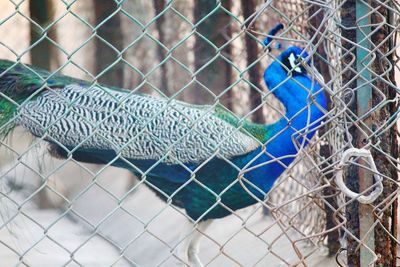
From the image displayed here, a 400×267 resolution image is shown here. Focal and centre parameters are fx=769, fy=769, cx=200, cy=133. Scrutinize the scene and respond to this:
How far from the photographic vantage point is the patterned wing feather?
11.2ft

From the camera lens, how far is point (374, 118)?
2172 mm

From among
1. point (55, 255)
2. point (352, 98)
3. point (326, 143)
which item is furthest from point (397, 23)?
point (55, 255)

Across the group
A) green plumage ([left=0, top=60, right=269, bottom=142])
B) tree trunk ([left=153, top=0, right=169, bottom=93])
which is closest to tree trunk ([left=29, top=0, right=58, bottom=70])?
tree trunk ([left=153, top=0, right=169, bottom=93])

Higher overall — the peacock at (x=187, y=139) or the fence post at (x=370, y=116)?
the fence post at (x=370, y=116)

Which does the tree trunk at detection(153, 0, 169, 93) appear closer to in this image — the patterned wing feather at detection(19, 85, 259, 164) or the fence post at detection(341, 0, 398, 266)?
the patterned wing feather at detection(19, 85, 259, 164)

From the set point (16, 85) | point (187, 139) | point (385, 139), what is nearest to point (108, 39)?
point (187, 139)

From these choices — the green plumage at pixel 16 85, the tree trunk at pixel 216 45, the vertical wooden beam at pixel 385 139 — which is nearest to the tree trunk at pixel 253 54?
the tree trunk at pixel 216 45

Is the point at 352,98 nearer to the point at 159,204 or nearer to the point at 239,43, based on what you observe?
the point at 159,204

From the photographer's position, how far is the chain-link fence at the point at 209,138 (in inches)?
84.4

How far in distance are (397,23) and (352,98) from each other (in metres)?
0.27

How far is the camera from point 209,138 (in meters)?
3.89

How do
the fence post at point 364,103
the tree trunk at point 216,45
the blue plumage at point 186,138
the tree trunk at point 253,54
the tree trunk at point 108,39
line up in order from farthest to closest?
the tree trunk at point 108,39, the tree trunk at point 216,45, the tree trunk at point 253,54, the blue plumage at point 186,138, the fence post at point 364,103

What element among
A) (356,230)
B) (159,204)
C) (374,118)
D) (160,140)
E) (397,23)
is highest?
(397,23)

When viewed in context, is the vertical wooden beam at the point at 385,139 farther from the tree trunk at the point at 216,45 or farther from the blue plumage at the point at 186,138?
the tree trunk at the point at 216,45
